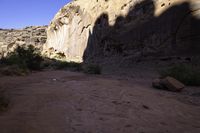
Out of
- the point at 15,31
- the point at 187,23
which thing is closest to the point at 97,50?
the point at 187,23

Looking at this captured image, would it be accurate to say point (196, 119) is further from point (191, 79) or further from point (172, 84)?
point (191, 79)

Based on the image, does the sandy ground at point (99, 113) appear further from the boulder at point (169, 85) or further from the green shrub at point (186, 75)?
the green shrub at point (186, 75)

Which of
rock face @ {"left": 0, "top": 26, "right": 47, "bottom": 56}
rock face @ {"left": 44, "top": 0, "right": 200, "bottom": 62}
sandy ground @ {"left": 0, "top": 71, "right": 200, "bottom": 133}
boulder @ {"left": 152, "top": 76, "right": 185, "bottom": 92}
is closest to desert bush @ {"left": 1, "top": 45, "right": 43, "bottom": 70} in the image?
rock face @ {"left": 44, "top": 0, "right": 200, "bottom": 62}

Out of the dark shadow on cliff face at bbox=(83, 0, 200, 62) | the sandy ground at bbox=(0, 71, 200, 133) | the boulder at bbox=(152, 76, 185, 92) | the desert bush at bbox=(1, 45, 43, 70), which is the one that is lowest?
the sandy ground at bbox=(0, 71, 200, 133)

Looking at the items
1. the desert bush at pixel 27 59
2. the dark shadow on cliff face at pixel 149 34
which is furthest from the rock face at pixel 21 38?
the desert bush at pixel 27 59

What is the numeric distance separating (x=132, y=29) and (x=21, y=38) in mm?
31992

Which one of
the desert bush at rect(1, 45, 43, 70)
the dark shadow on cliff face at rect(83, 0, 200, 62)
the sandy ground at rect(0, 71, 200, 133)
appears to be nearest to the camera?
the sandy ground at rect(0, 71, 200, 133)

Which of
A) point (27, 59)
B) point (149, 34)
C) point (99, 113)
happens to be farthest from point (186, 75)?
point (27, 59)

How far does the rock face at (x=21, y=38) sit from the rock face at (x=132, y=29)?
45.4 feet

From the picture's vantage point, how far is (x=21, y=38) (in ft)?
161

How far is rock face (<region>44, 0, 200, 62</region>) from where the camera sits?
53.2 feet

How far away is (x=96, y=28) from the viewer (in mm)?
27797

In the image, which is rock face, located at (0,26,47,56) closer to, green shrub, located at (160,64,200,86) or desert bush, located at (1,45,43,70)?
desert bush, located at (1,45,43,70)

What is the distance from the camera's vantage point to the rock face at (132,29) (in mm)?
16203
